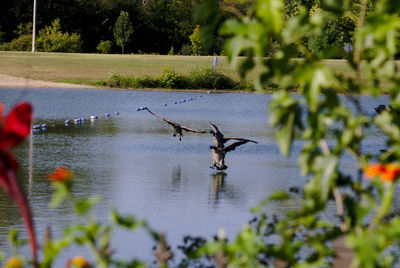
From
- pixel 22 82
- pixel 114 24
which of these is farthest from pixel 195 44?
pixel 22 82

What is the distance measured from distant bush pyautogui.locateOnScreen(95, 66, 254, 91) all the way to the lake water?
48.3ft

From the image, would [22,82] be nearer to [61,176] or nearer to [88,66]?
[88,66]

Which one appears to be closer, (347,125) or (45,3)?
(347,125)

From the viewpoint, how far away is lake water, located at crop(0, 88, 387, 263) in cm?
844

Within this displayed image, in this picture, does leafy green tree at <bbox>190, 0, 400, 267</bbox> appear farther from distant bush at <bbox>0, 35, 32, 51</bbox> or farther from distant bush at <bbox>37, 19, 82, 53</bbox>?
distant bush at <bbox>0, 35, 32, 51</bbox>

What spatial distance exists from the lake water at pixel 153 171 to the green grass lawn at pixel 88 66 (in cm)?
1745

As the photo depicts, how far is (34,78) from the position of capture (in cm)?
4162

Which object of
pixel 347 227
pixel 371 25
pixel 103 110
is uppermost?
pixel 371 25

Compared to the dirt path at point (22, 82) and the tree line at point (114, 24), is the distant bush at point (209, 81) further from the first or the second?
the tree line at point (114, 24)

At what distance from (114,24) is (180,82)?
2371 centimetres

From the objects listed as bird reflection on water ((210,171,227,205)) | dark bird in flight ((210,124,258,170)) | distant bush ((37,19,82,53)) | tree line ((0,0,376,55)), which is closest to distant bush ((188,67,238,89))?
tree line ((0,0,376,55))

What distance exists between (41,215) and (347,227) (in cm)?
664

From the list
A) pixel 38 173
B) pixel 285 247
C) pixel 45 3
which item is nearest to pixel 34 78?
pixel 45 3

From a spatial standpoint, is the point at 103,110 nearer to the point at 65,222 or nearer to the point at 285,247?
the point at 65,222
